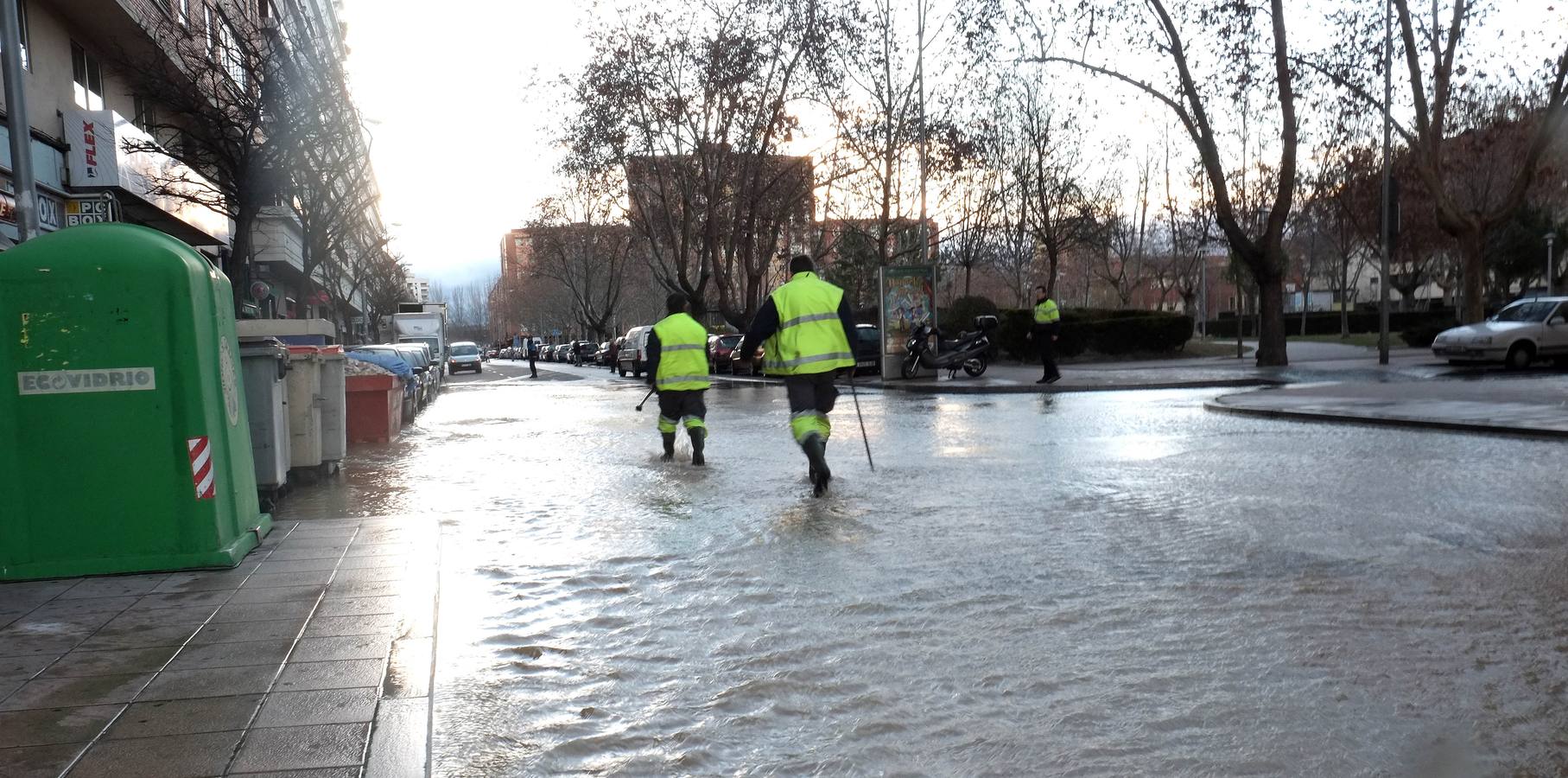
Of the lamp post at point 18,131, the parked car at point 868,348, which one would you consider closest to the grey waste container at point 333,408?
the lamp post at point 18,131

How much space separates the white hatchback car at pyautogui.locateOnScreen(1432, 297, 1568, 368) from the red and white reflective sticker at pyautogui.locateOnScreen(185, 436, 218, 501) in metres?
22.4

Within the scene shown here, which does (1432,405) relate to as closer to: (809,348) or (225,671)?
(809,348)

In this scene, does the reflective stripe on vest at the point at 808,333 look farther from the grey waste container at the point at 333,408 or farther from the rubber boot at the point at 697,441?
the grey waste container at the point at 333,408

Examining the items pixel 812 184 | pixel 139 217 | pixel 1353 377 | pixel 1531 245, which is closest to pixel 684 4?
pixel 812 184

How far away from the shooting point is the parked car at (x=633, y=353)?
126 ft

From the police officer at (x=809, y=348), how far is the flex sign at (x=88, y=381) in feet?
13.2

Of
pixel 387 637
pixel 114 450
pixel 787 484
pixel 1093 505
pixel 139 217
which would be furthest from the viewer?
pixel 139 217

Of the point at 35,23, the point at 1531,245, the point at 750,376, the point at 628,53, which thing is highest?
the point at 628,53

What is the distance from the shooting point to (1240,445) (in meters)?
11.2

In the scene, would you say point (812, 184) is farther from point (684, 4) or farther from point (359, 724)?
point (359, 724)

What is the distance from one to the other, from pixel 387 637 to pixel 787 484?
4.86 meters

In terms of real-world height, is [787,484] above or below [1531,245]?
below

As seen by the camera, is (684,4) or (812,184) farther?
(812,184)

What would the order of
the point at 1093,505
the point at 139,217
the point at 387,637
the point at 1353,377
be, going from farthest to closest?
1. the point at 139,217
2. the point at 1353,377
3. the point at 1093,505
4. the point at 387,637
